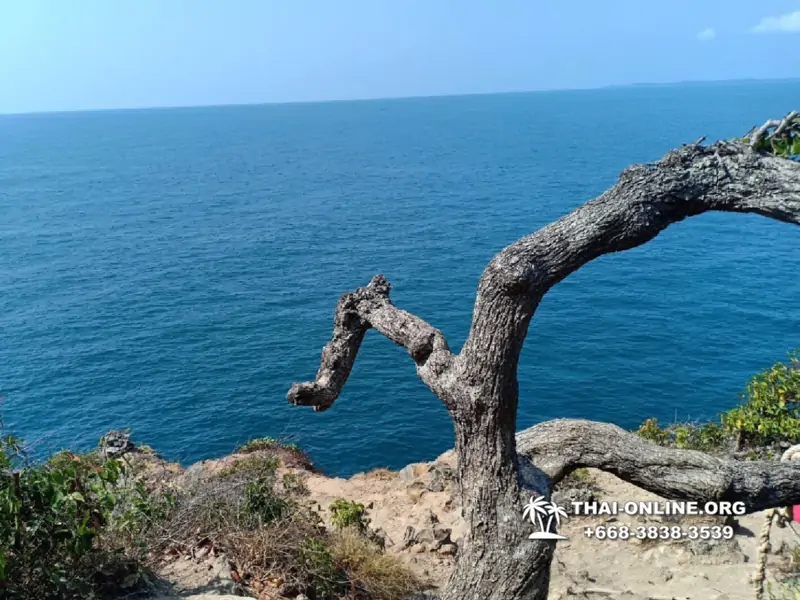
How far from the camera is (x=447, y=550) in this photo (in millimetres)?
16156

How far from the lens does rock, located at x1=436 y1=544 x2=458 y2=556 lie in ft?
52.7

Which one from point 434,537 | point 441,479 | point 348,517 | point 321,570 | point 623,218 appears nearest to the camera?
point 623,218

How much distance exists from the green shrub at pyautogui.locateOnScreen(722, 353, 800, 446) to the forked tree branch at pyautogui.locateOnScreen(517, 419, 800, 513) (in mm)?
11656

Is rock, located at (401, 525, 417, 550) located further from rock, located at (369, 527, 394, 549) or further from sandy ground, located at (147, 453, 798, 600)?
rock, located at (369, 527, 394, 549)

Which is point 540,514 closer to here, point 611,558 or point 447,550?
point 611,558

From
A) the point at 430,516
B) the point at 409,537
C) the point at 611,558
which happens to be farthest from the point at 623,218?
the point at 430,516

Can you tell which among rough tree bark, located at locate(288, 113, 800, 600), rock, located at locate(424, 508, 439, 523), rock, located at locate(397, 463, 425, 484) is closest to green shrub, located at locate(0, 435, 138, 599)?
rough tree bark, located at locate(288, 113, 800, 600)

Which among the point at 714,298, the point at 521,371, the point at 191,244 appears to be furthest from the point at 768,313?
the point at 191,244

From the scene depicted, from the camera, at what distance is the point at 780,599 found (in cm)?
1120

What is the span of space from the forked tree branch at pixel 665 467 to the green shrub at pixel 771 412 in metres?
11.7

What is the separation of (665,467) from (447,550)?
9662 mm

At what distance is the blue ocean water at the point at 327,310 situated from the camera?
4000 centimetres

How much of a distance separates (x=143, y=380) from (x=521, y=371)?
24.4 meters

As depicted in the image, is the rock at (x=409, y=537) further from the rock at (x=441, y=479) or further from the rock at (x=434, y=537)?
the rock at (x=441, y=479)
